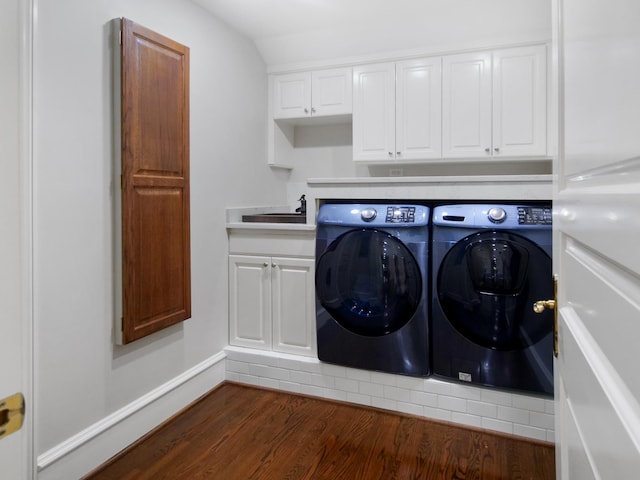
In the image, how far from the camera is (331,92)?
3.29 meters

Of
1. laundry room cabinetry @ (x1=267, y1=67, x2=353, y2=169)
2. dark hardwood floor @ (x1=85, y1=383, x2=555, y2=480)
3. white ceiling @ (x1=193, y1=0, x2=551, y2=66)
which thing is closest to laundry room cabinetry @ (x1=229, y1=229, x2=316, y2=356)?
dark hardwood floor @ (x1=85, y1=383, x2=555, y2=480)

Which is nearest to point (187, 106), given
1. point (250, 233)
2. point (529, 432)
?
point (250, 233)

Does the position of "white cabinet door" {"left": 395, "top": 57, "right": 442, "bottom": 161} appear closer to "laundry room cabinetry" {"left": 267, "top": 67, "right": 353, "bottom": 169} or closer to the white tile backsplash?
"laundry room cabinetry" {"left": 267, "top": 67, "right": 353, "bottom": 169}

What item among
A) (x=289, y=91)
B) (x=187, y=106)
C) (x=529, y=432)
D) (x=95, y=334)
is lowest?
(x=529, y=432)

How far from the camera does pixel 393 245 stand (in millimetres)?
2359

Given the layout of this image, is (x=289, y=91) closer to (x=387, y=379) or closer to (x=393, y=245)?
(x=393, y=245)

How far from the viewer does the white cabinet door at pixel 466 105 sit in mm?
2932

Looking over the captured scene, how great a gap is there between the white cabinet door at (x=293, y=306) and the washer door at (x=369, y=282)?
0.15 metres

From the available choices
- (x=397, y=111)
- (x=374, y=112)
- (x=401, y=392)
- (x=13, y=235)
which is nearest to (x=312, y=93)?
(x=374, y=112)

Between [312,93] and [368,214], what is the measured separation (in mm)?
1400

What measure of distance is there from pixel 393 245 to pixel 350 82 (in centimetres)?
152

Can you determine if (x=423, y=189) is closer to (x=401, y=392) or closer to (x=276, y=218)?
(x=276, y=218)

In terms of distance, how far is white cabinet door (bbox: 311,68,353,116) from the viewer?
3.25 metres

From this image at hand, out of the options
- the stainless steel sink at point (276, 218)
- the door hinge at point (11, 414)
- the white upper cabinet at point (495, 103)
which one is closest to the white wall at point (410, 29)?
the white upper cabinet at point (495, 103)
